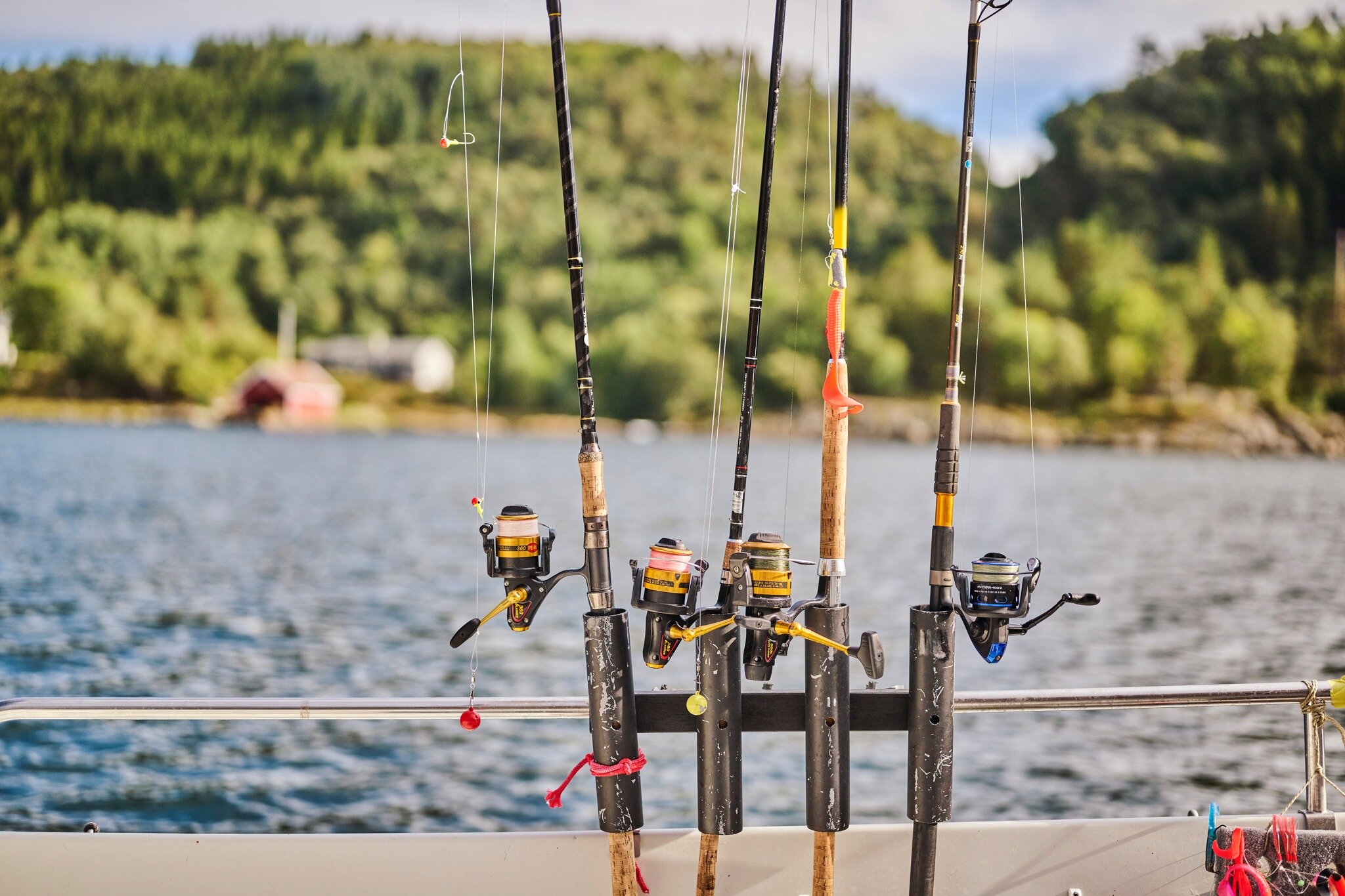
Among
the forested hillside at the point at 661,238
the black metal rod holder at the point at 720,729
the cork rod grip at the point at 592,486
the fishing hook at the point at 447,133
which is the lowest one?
the black metal rod holder at the point at 720,729

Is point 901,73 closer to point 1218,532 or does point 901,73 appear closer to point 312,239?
point 312,239

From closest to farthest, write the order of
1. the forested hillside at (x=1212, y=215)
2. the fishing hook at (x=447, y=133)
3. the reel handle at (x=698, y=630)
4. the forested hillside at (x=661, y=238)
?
the reel handle at (x=698, y=630)
the fishing hook at (x=447, y=133)
the forested hillside at (x=661, y=238)
the forested hillside at (x=1212, y=215)

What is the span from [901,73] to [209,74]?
115ft

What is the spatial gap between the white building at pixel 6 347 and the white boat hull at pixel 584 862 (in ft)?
230

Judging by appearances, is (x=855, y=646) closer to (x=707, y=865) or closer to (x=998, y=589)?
(x=998, y=589)

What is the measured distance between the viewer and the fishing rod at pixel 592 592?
211 cm

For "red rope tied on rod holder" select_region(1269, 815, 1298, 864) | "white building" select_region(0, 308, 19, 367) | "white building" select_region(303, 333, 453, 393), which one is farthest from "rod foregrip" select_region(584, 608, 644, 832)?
"white building" select_region(303, 333, 453, 393)

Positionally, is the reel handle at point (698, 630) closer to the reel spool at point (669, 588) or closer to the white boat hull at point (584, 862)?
the reel spool at point (669, 588)

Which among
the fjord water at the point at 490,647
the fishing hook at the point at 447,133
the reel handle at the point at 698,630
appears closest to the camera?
the reel handle at the point at 698,630

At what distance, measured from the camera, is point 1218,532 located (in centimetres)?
2517

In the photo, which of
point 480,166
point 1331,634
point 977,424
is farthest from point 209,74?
point 1331,634

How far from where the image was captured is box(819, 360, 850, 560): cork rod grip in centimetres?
221

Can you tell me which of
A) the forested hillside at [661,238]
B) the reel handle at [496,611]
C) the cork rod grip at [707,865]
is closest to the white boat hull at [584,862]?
the cork rod grip at [707,865]

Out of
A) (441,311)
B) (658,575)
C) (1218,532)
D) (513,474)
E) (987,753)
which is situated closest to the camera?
(658,575)
